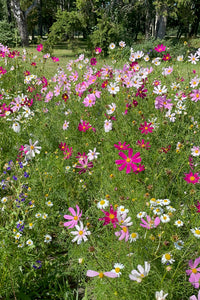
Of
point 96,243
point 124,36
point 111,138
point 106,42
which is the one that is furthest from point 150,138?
point 124,36

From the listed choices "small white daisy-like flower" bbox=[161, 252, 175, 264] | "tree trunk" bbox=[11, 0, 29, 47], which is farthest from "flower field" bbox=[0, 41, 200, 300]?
"tree trunk" bbox=[11, 0, 29, 47]

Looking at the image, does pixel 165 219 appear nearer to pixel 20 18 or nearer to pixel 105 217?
pixel 105 217

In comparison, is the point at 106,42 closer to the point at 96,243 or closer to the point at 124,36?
the point at 124,36

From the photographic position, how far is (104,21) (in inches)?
372

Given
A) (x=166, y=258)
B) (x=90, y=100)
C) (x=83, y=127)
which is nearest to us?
(x=166, y=258)

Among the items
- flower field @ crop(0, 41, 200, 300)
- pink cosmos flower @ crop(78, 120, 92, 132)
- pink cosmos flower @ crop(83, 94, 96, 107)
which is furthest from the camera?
pink cosmos flower @ crop(83, 94, 96, 107)

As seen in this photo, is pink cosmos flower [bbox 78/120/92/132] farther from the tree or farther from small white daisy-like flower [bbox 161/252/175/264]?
the tree

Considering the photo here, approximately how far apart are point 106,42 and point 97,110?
25.1ft

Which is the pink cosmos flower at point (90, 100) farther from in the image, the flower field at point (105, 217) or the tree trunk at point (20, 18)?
the tree trunk at point (20, 18)

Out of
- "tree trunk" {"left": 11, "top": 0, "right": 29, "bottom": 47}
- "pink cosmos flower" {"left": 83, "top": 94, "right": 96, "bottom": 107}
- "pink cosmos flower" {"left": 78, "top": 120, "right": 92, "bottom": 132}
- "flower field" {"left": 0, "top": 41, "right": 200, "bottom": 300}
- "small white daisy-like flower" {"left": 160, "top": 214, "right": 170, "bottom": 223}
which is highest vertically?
"tree trunk" {"left": 11, "top": 0, "right": 29, "bottom": 47}

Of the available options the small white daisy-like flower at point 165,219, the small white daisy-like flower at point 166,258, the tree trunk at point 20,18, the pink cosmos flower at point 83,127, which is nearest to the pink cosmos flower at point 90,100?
the pink cosmos flower at point 83,127

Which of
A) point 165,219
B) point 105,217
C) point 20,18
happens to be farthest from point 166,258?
point 20,18

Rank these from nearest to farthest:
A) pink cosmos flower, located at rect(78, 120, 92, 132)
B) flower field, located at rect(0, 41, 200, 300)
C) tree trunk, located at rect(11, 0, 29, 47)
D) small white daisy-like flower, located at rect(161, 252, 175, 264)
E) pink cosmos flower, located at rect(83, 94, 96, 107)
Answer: small white daisy-like flower, located at rect(161, 252, 175, 264)
flower field, located at rect(0, 41, 200, 300)
pink cosmos flower, located at rect(78, 120, 92, 132)
pink cosmos flower, located at rect(83, 94, 96, 107)
tree trunk, located at rect(11, 0, 29, 47)

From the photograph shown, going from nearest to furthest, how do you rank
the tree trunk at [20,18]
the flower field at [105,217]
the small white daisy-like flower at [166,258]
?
the small white daisy-like flower at [166,258]
the flower field at [105,217]
the tree trunk at [20,18]
